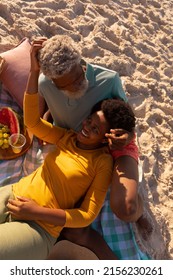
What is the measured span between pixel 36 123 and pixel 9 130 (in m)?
0.59

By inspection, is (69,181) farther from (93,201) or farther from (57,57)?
(57,57)

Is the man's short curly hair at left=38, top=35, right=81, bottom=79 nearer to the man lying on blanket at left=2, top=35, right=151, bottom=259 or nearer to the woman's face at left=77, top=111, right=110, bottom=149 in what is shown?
the woman's face at left=77, top=111, right=110, bottom=149

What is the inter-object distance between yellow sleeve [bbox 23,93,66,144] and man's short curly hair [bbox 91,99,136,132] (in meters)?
0.41

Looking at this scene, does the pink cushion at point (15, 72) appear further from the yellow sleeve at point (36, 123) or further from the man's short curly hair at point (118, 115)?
the man's short curly hair at point (118, 115)

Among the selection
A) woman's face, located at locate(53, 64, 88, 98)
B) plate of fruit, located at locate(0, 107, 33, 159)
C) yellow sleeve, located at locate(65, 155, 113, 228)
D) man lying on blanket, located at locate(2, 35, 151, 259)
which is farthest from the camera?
plate of fruit, located at locate(0, 107, 33, 159)

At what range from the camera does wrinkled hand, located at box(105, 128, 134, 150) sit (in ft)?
6.98

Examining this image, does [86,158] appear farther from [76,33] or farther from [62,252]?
[76,33]

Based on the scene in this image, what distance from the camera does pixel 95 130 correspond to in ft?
7.15

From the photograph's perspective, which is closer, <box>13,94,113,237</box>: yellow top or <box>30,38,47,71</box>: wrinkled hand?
<box>30,38,47,71</box>: wrinkled hand

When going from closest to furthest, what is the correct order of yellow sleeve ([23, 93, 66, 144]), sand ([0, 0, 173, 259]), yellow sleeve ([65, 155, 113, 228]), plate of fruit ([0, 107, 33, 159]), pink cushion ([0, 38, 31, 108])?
yellow sleeve ([65, 155, 113, 228]) → yellow sleeve ([23, 93, 66, 144]) → plate of fruit ([0, 107, 33, 159]) → pink cushion ([0, 38, 31, 108]) → sand ([0, 0, 173, 259])

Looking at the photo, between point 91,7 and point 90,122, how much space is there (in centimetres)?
235

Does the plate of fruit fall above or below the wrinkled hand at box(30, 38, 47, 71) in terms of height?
below

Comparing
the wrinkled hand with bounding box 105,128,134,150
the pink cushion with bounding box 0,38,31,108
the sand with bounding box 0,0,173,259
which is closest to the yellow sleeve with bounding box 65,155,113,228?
the wrinkled hand with bounding box 105,128,134,150

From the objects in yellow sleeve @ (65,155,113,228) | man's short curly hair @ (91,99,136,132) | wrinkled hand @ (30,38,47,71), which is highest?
wrinkled hand @ (30,38,47,71)
